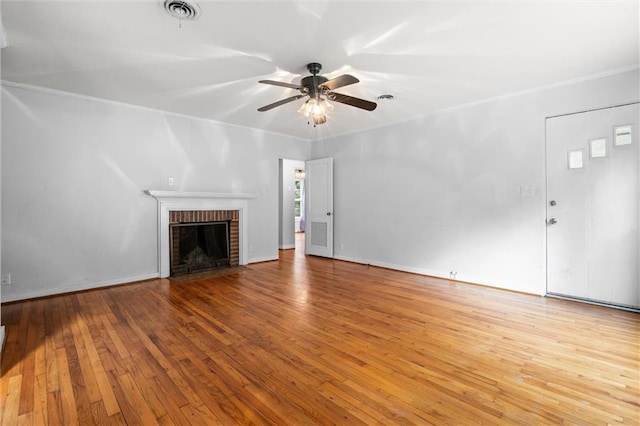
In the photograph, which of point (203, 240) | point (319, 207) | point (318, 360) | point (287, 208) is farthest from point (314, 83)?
point (287, 208)

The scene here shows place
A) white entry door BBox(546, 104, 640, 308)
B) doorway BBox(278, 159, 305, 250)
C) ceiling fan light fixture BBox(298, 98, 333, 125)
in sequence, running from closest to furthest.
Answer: ceiling fan light fixture BBox(298, 98, 333, 125) < white entry door BBox(546, 104, 640, 308) < doorway BBox(278, 159, 305, 250)

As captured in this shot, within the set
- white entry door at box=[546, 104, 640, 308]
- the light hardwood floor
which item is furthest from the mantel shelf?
white entry door at box=[546, 104, 640, 308]

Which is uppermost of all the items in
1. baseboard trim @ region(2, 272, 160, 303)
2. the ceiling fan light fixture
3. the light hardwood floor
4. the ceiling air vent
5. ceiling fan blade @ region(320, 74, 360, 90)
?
the ceiling air vent

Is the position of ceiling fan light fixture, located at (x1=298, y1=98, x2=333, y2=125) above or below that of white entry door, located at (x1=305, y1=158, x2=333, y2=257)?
above

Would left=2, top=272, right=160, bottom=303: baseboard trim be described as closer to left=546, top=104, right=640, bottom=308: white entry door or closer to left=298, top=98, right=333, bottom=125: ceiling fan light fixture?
left=298, top=98, right=333, bottom=125: ceiling fan light fixture

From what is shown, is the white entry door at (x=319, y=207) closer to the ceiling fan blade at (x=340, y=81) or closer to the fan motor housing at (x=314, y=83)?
the fan motor housing at (x=314, y=83)

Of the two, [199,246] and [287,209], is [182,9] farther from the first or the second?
[287,209]

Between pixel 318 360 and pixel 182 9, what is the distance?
284 centimetres

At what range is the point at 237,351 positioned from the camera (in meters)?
2.42

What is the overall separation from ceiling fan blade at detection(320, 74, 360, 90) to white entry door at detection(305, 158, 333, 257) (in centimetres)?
351

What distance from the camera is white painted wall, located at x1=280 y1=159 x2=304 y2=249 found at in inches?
316

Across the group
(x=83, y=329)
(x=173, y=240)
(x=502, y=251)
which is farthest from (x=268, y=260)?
(x=502, y=251)

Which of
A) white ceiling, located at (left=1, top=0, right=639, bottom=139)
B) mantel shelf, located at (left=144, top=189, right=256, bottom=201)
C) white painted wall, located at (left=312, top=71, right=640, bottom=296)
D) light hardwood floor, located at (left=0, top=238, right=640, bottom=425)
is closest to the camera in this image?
light hardwood floor, located at (left=0, top=238, right=640, bottom=425)

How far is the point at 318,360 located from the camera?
2287 mm
